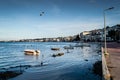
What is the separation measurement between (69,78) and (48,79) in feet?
7.93

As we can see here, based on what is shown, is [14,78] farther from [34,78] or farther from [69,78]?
[69,78]

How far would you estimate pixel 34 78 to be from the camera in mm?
23031

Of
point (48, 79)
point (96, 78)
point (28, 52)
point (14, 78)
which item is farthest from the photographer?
point (28, 52)

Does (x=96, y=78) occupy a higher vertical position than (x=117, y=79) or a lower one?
lower

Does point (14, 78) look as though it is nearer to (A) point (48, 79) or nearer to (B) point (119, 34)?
(A) point (48, 79)

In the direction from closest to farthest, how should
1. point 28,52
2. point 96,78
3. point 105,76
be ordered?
1. point 105,76
2. point 96,78
3. point 28,52

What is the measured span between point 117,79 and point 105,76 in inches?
32.2

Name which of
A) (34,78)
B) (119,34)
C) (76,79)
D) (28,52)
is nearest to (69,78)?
(76,79)

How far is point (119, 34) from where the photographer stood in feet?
451

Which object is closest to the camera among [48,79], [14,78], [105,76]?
[105,76]

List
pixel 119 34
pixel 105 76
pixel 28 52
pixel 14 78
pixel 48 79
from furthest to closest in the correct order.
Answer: pixel 119 34
pixel 28 52
pixel 14 78
pixel 48 79
pixel 105 76

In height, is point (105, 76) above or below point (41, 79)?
above

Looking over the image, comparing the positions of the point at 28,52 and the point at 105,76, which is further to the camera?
the point at 28,52

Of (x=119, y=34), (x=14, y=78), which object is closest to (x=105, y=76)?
(x=14, y=78)
